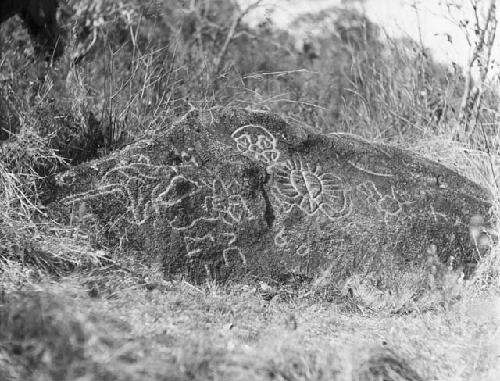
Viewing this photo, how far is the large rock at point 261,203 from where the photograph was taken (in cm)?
352

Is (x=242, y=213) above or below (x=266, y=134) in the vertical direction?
below

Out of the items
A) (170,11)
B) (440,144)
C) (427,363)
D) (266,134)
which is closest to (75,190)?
(266,134)

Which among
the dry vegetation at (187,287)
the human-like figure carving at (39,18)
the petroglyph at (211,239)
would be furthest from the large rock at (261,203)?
the human-like figure carving at (39,18)

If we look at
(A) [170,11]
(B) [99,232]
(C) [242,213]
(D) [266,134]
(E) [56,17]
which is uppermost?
(A) [170,11]

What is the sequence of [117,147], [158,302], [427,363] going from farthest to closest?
1. [117,147]
2. [158,302]
3. [427,363]

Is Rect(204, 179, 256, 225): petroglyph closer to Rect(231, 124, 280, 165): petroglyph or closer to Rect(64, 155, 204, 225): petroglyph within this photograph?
Rect(64, 155, 204, 225): petroglyph

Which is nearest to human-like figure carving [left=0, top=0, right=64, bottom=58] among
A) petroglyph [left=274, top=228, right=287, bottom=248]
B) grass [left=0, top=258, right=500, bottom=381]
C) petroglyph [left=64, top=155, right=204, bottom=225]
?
petroglyph [left=64, top=155, right=204, bottom=225]

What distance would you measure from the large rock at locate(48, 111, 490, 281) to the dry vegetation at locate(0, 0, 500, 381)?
12 cm

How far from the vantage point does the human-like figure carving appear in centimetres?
456

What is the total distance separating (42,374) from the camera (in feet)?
7.10

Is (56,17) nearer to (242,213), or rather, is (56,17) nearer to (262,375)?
(242,213)

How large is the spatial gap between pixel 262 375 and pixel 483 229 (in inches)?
84.6

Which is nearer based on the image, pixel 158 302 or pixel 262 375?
pixel 262 375

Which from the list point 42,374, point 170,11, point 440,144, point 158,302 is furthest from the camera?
point 170,11
